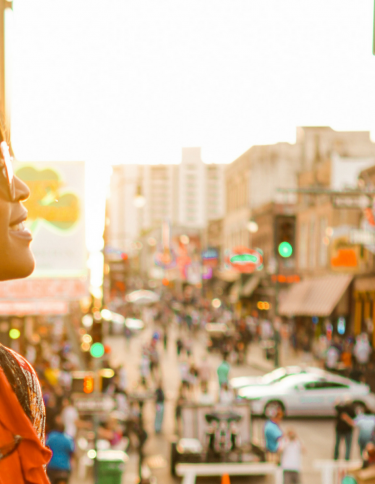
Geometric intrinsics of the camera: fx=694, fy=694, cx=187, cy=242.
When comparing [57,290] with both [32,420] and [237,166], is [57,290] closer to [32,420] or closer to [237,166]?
[32,420]

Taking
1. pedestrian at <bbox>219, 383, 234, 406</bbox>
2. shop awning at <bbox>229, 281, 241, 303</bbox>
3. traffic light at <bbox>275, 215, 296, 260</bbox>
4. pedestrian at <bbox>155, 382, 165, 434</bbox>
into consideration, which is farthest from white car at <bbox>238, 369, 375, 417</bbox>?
shop awning at <bbox>229, 281, 241, 303</bbox>

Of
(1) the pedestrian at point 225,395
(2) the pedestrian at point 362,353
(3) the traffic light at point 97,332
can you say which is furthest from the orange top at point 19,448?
(2) the pedestrian at point 362,353

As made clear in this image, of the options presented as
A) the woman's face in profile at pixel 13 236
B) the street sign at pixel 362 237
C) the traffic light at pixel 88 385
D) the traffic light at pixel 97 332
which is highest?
the street sign at pixel 362 237

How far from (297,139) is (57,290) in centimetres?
4348

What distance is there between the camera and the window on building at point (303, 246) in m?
40.7

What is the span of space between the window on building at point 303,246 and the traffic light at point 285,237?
2167 cm

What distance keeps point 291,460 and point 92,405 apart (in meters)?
3.61

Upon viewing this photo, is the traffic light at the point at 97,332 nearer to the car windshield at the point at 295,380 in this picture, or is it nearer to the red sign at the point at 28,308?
the red sign at the point at 28,308

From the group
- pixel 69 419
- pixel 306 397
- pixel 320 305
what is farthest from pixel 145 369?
pixel 320 305

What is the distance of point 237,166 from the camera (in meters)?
60.2

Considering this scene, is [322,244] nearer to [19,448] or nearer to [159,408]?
[159,408]

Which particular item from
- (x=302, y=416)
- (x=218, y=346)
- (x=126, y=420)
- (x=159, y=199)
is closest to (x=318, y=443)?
(x=302, y=416)

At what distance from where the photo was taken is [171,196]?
188125 mm

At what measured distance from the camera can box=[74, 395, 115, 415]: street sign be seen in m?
11.9
